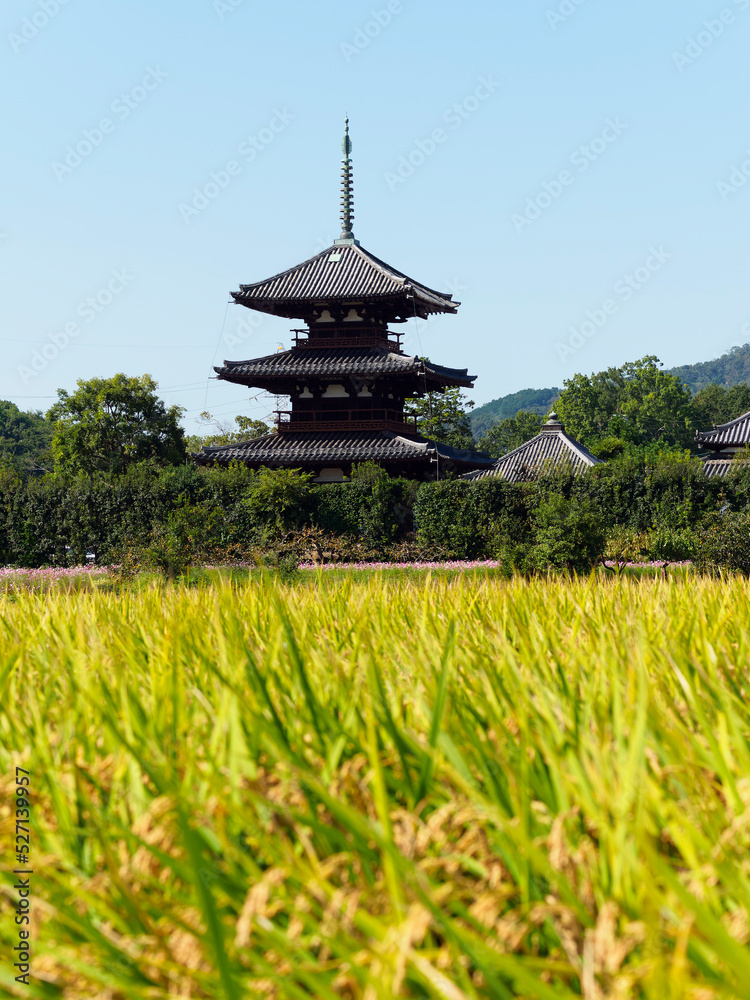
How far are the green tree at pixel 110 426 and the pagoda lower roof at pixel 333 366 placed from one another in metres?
15.7

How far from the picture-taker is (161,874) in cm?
173

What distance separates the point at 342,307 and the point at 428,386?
375cm

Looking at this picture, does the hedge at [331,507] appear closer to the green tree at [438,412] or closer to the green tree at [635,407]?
the green tree at [438,412]

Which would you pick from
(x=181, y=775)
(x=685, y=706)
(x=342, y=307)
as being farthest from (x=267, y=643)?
(x=342, y=307)

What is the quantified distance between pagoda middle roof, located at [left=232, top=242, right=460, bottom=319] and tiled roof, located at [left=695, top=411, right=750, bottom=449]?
40.9ft

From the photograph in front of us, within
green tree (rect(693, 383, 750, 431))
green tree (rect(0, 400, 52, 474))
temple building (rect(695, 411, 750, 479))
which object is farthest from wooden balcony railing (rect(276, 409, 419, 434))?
green tree (rect(693, 383, 750, 431))

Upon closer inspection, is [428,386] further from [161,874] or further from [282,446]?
[161,874]

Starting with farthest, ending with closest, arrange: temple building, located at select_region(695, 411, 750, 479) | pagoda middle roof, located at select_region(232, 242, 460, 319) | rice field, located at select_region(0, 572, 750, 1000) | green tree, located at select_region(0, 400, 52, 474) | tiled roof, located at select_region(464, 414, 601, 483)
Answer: green tree, located at select_region(0, 400, 52, 474), temple building, located at select_region(695, 411, 750, 479), tiled roof, located at select_region(464, 414, 601, 483), pagoda middle roof, located at select_region(232, 242, 460, 319), rice field, located at select_region(0, 572, 750, 1000)

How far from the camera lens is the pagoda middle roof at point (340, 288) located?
25844mm

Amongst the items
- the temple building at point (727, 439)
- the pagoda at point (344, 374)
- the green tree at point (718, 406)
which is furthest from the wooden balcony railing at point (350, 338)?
the green tree at point (718, 406)


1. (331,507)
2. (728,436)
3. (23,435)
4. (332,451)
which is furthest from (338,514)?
(23,435)

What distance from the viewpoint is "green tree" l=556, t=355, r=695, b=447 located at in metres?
74.4

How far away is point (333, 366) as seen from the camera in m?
25.3

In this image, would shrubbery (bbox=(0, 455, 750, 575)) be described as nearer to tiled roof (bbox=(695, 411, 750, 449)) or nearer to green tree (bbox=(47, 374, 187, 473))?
tiled roof (bbox=(695, 411, 750, 449))
